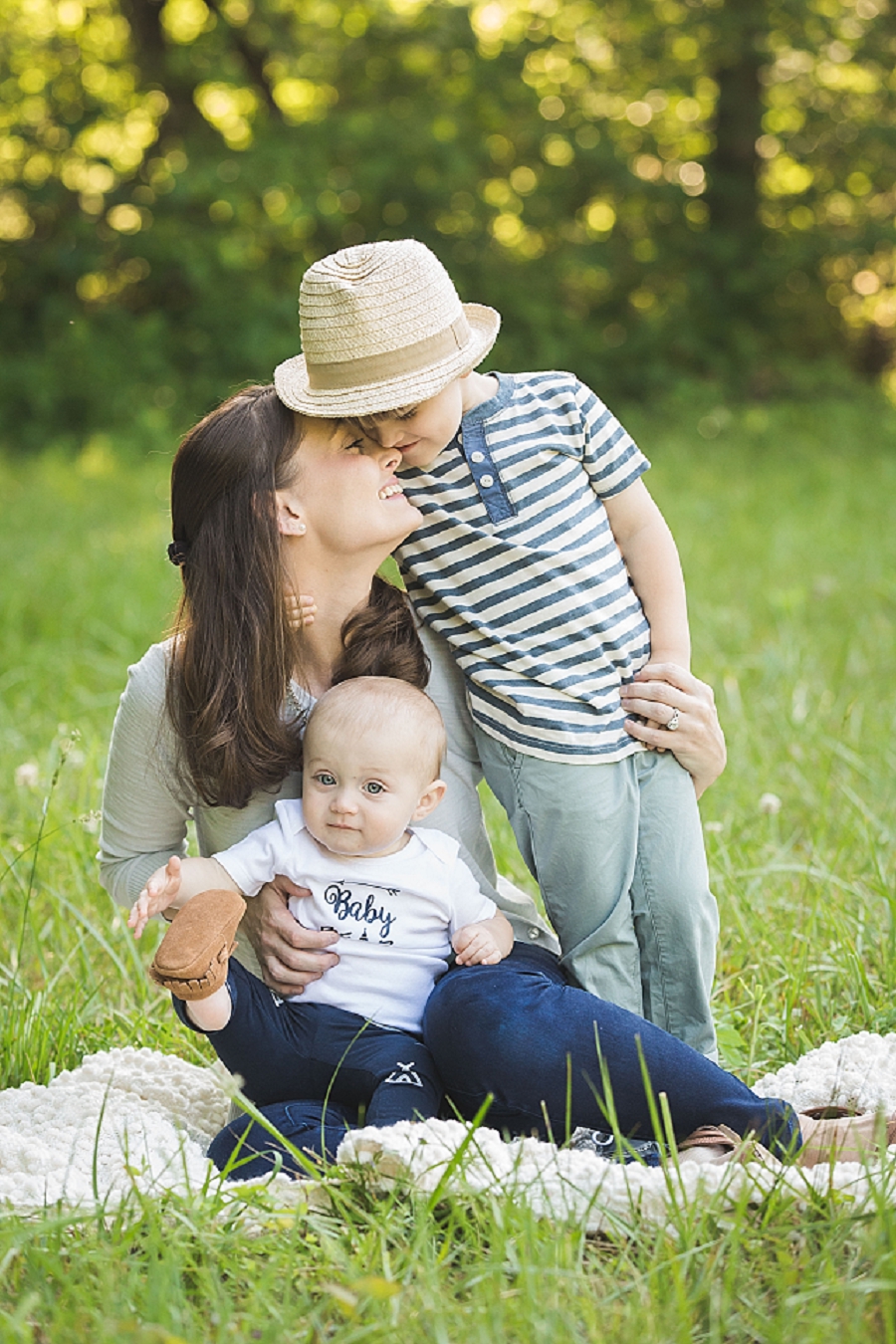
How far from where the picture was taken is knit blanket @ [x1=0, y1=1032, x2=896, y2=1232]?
1675 mm

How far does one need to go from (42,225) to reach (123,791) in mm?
8566

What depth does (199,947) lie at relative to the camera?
1839 mm

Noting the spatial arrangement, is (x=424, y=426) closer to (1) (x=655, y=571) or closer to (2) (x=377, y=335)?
(2) (x=377, y=335)

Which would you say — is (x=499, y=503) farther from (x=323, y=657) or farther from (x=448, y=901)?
(x=448, y=901)

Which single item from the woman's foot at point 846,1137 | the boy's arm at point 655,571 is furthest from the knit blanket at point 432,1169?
the boy's arm at point 655,571

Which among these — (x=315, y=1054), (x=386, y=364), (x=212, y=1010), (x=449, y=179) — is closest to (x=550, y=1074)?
(x=315, y=1054)

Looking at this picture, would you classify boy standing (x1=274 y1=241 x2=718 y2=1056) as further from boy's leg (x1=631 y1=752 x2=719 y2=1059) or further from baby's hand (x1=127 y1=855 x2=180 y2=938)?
baby's hand (x1=127 y1=855 x2=180 y2=938)

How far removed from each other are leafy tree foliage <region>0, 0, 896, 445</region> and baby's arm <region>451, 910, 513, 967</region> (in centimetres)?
754

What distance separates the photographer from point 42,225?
9781 millimetres

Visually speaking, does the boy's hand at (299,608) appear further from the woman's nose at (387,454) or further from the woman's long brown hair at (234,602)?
the woman's nose at (387,454)

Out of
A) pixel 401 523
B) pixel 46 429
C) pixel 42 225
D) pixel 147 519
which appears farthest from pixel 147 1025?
pixel 42 225

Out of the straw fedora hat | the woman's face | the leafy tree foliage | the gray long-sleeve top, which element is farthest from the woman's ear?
the leafy tree foliage

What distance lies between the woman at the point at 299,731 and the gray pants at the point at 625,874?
7 centimetres

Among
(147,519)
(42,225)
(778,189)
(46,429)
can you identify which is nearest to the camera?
(147,519)
